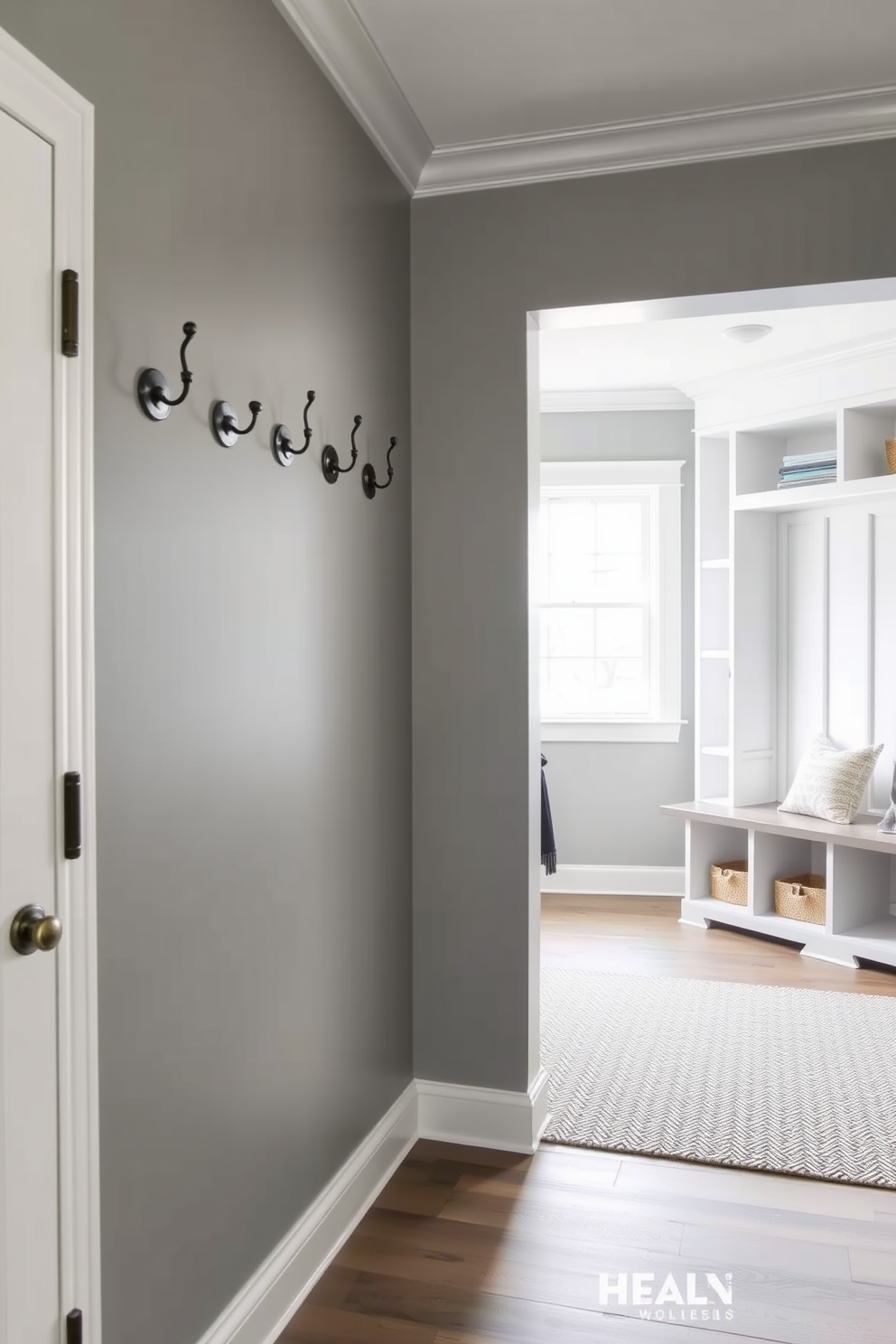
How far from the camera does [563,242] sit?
2.63 m

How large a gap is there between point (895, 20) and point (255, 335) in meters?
1.53

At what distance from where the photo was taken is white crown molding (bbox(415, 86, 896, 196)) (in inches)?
93.6

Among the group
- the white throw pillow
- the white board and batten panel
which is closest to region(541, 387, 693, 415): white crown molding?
the white board and batten panel

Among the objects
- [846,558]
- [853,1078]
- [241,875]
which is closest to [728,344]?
[846,558]

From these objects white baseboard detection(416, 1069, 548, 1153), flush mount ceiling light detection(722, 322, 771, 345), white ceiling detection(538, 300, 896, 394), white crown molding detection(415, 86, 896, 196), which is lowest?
white baseboard detection(416, 1069, 548, 1153)

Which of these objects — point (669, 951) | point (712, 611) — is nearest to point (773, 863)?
point (669, 951)

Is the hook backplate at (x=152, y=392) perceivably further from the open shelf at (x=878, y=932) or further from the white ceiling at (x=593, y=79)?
the open shelf at (x=878, y=932)

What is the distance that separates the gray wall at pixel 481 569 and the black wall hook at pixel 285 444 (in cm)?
77

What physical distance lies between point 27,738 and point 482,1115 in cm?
195

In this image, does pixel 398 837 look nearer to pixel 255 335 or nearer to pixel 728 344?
pixel 255 335

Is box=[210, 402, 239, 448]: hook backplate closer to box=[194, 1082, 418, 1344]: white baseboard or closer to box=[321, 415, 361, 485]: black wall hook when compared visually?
box=[321, 415, 361, 485]: black wall hook

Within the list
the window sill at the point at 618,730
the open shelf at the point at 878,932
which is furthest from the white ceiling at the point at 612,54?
the window sill at the point at 618,730

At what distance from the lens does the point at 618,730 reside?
545 cm

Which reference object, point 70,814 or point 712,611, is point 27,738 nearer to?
point 70,814
